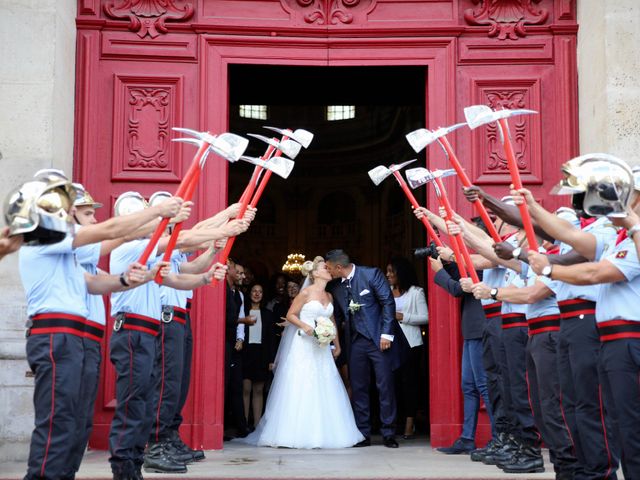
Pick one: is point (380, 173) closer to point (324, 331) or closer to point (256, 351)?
point (324, 331)

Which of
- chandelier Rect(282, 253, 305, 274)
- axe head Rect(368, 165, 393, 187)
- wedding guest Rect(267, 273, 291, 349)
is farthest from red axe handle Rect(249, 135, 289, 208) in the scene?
chandelier Rect(282, 253, 305, 274)

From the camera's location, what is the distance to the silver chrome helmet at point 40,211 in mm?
5129

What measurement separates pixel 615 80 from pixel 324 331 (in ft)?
12.3

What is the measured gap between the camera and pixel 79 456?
5832mm

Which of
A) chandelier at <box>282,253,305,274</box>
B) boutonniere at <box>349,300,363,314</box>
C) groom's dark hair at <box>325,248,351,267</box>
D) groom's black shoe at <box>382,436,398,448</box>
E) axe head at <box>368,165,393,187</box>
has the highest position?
axe head at <box>368,165,393,187</box>

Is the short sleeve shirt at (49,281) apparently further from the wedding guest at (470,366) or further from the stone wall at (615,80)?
the stone wall at (615,80)

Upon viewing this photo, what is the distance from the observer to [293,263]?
2267 centimetres

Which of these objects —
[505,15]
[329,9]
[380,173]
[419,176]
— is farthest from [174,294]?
[505,15]

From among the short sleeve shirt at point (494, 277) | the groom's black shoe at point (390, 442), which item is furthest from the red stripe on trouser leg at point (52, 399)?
the groom's black shoe at point (390, 442)

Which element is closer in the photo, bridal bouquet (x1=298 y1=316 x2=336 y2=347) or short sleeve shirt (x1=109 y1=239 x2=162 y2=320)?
short sleeve shirt (x1=109 y1=239 x2=162 y2=320)

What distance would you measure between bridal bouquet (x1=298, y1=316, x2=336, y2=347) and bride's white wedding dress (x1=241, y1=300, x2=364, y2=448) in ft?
0.47

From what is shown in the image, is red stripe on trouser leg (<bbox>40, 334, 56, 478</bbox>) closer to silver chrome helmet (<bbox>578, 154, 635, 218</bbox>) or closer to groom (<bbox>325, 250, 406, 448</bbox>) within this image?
silver chrome helmet (<bbox>578, 154, 635, 218</bbox>)

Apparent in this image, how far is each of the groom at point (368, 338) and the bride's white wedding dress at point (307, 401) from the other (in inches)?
8.0

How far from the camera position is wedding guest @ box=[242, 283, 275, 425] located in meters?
11.3
